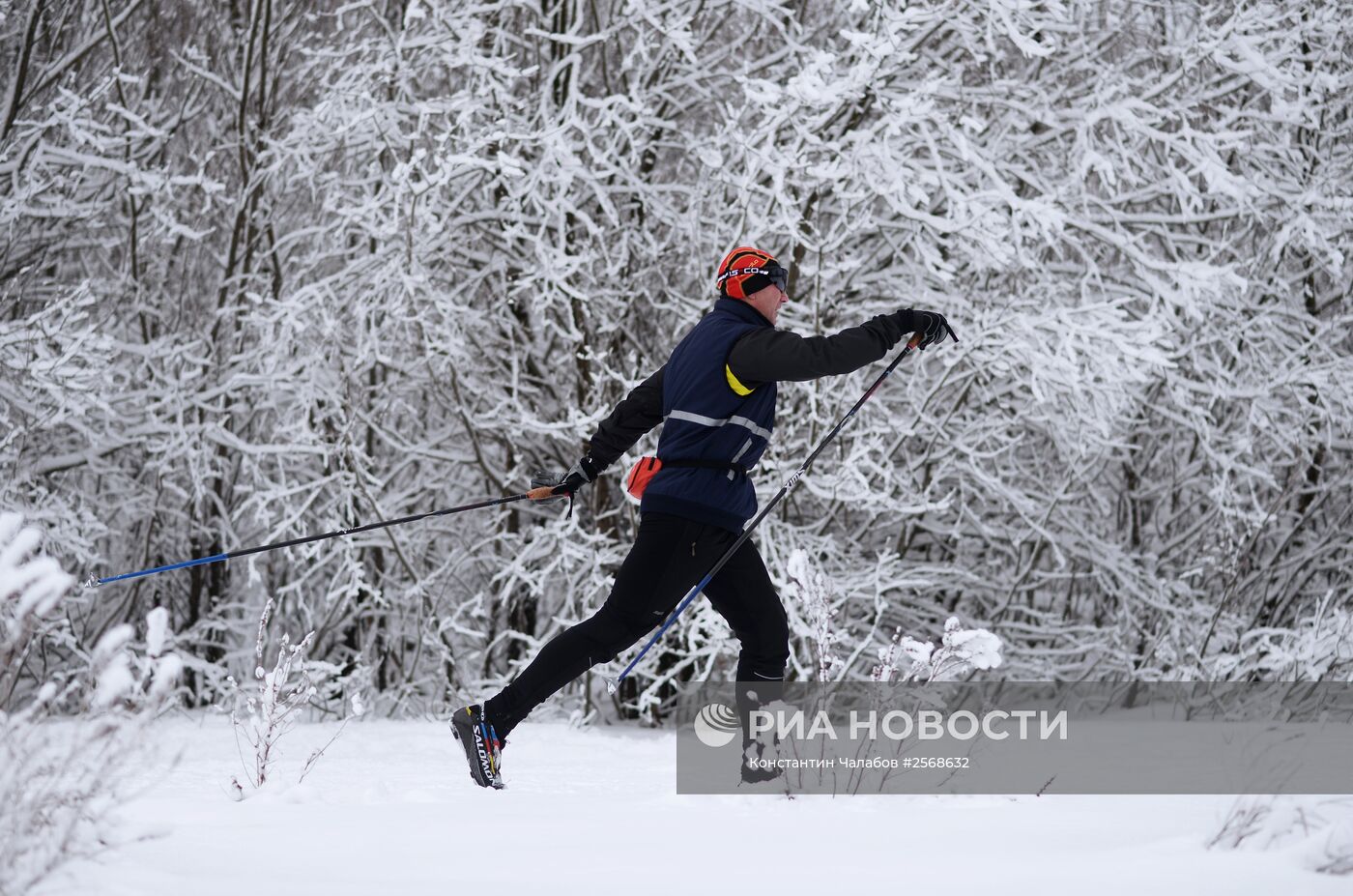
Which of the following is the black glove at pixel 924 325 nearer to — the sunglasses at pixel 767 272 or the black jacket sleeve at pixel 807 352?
the black jacket sleeve at pixel 807 352

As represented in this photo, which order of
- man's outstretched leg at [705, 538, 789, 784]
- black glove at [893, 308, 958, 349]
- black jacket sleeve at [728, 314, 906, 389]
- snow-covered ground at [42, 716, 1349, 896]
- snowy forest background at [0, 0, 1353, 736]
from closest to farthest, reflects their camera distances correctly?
snow-covered ground at [42, 716, 1349, 896] < black jacket sleeve at [728, 314, 906, 389] < black glove at [893, 308, 958, 349] < man's outstretched leg at [705, 538, 789, 784] < snowy forest background at [0, 0, 1353, 736]

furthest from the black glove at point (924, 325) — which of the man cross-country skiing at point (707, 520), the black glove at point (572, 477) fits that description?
the black glove at point (572, 477)

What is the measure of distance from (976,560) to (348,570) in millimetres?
3746

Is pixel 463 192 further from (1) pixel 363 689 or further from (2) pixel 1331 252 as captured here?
(2) pixel 1331 252

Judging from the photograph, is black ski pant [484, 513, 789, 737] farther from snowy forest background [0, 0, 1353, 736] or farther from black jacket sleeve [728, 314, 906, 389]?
snowy forest background [0, 0, 1353, 736]

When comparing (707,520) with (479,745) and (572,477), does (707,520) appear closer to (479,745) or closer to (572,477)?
(572,477)

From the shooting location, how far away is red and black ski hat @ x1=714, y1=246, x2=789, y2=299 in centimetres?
339

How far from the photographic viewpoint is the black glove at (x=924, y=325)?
3225mm

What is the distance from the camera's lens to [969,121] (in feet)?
17.6

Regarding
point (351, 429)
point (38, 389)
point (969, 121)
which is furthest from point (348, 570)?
point (969, 121)

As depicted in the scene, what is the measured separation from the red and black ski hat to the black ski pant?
0.66 metres

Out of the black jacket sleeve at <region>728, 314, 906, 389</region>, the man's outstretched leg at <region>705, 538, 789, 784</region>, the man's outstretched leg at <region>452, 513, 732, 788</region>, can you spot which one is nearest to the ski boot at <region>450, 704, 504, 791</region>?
the man's outstretched leg at <region>452, 513, 732, 788</region>

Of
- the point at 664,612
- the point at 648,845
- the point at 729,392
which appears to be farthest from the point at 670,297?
the point at 648,845

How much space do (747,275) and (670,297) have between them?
3.15 meters
